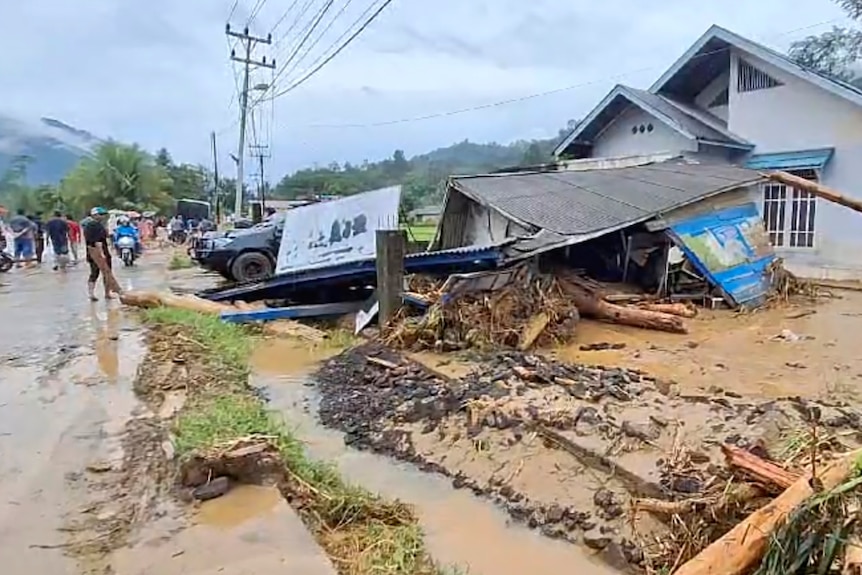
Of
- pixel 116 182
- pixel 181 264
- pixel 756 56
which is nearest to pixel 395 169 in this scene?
pixel 116 182

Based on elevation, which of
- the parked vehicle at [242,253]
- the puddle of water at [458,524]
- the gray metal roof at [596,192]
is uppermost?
the gray metal roof at [596,192]

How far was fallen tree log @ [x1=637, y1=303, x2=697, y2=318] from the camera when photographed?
388 inches

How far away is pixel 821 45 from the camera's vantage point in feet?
62.4

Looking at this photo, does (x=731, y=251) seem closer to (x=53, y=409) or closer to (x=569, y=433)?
(x=569, y=433)

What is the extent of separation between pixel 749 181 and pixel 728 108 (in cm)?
504

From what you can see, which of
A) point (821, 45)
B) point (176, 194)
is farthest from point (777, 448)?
point (176, 194)

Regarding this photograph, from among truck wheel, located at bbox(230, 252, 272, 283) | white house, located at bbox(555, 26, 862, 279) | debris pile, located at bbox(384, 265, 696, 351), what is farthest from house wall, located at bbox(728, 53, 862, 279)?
truck wheel, located at bbox(230, 252, 272, 283)

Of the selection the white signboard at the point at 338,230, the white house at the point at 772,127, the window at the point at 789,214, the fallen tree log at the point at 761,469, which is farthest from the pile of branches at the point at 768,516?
the window at the point at 789,214

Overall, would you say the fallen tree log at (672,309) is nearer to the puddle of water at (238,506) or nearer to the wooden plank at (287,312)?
the wooden plank at (287,312)

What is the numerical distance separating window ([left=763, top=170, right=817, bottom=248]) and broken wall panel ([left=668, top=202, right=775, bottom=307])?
3270mm

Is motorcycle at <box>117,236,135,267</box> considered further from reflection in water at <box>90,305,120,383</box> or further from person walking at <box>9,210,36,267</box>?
reflection in water at <box>90,305,120,383</box>

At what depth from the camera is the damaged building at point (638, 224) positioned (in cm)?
1018

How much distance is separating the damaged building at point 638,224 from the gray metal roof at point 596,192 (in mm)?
16

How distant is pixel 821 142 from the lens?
14008mm
